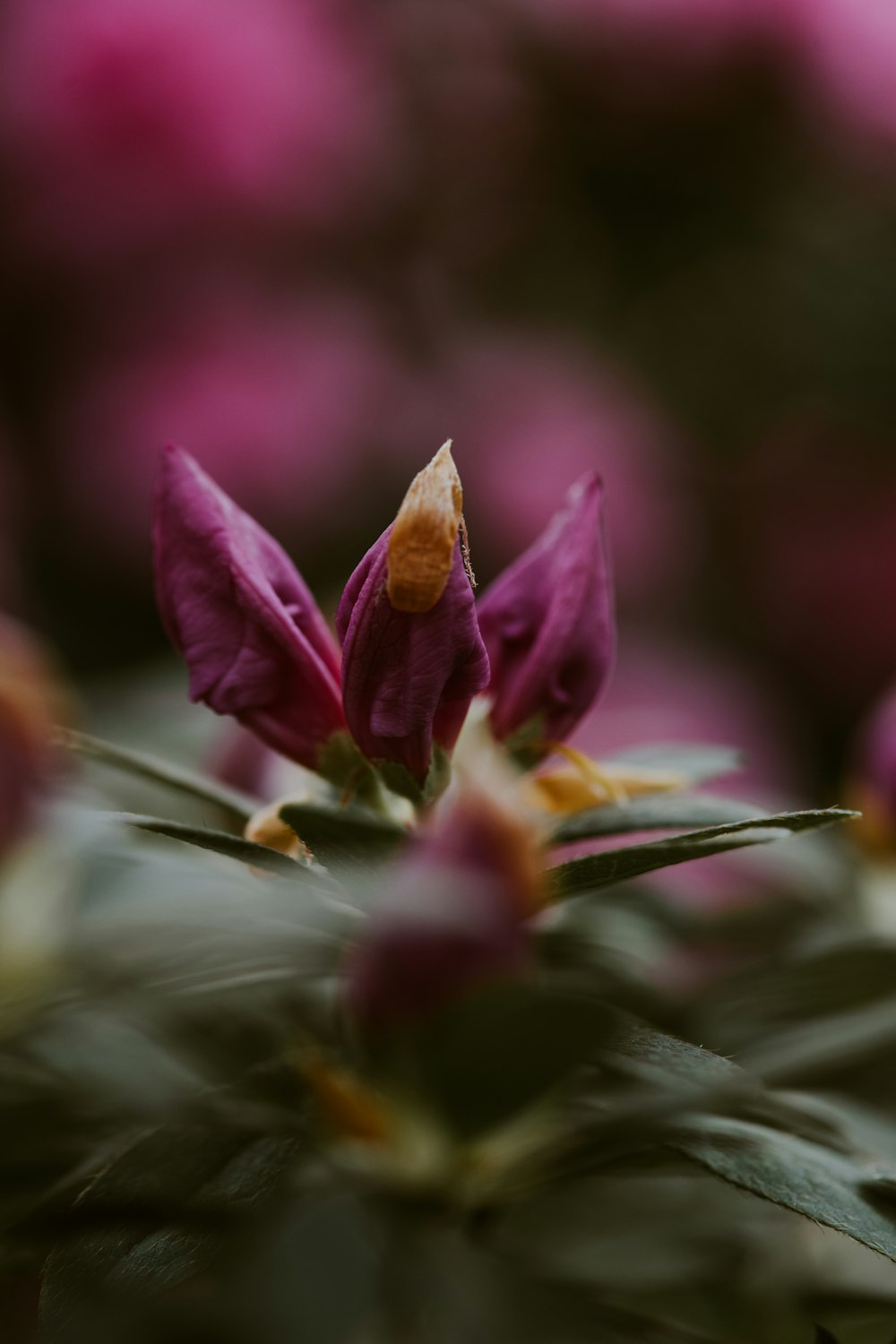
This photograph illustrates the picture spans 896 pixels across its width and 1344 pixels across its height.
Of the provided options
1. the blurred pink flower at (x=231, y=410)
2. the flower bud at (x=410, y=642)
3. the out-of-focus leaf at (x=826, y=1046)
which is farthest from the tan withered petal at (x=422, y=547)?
the blurred pink flower at (x=231, y=410)

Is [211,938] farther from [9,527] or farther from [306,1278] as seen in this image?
[9,527]

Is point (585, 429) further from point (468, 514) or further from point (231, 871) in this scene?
point (231, 871)

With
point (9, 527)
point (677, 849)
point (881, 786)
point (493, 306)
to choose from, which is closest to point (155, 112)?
point (9, 527)

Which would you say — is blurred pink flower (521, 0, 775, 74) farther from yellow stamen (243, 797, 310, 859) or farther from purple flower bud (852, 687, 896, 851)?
yellow stamen (243, 797, 310, 859)

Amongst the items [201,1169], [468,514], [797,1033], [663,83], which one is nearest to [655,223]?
[663,83]

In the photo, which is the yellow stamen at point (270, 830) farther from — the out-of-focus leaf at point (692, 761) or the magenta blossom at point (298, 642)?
the out-of-focus leaf at point (692, 761)
